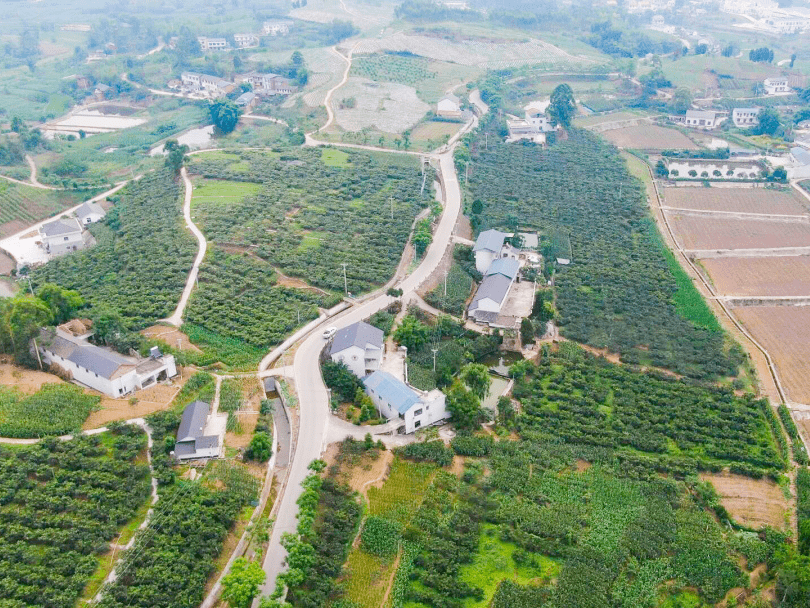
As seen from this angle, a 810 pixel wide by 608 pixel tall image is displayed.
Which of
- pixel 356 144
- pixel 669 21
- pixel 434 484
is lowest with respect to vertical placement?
pixel 434 484

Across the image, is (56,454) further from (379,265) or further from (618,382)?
(618,382)

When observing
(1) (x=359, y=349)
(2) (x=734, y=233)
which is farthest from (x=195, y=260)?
(2) (x=734, y=233)

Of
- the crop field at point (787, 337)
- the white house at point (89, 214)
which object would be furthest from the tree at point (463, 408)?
the white house at point (89, 214)

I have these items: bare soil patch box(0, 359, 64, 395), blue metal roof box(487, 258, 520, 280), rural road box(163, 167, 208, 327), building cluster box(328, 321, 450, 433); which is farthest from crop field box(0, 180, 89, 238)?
blue metal roof box(487, 258, 520, 280)

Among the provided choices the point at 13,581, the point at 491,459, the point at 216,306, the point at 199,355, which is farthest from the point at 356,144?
the point at 13,581

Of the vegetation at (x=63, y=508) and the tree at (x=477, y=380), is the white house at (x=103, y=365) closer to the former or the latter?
the vegetation at (x=63, y=508)

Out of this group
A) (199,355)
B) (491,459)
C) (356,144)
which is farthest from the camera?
(356,144)
